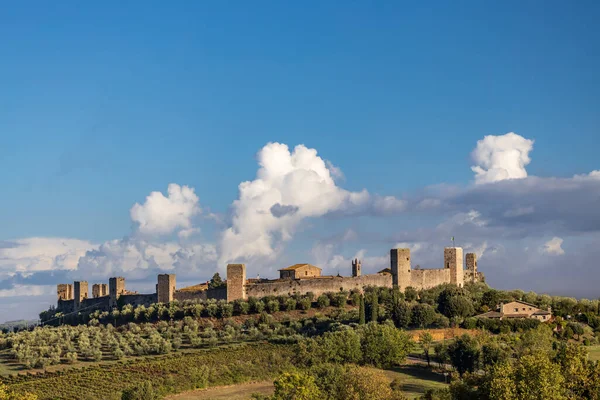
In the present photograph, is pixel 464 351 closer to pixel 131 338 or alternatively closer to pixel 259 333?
pixel 259 333

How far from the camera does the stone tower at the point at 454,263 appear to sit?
69.5 metres

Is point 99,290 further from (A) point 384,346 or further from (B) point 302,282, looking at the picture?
(A) point 384,346

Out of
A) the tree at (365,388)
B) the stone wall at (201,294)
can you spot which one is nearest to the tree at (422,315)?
the stone wall at (201,294)

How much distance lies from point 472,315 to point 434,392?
76.0 ft

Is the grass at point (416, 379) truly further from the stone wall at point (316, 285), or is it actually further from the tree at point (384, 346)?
the stone wall at point (316, 285)

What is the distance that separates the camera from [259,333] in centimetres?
5859

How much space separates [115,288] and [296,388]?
38.9m

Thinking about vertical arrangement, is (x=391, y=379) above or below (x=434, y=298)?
below

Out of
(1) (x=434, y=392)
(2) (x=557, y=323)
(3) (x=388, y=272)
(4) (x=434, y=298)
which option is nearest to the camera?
(1) (x=434, y=392)

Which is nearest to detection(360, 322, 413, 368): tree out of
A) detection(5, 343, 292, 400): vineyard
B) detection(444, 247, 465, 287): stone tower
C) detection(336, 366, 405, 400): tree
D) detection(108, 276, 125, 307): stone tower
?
detection(5, 343, 292, 400): vineyard

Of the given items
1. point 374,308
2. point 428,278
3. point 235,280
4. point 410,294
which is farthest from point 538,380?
point 235,280

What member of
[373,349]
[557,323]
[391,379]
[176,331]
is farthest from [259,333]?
[557,323]

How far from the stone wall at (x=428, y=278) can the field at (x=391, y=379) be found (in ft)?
59.3

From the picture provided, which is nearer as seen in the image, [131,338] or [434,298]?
[131,338]
